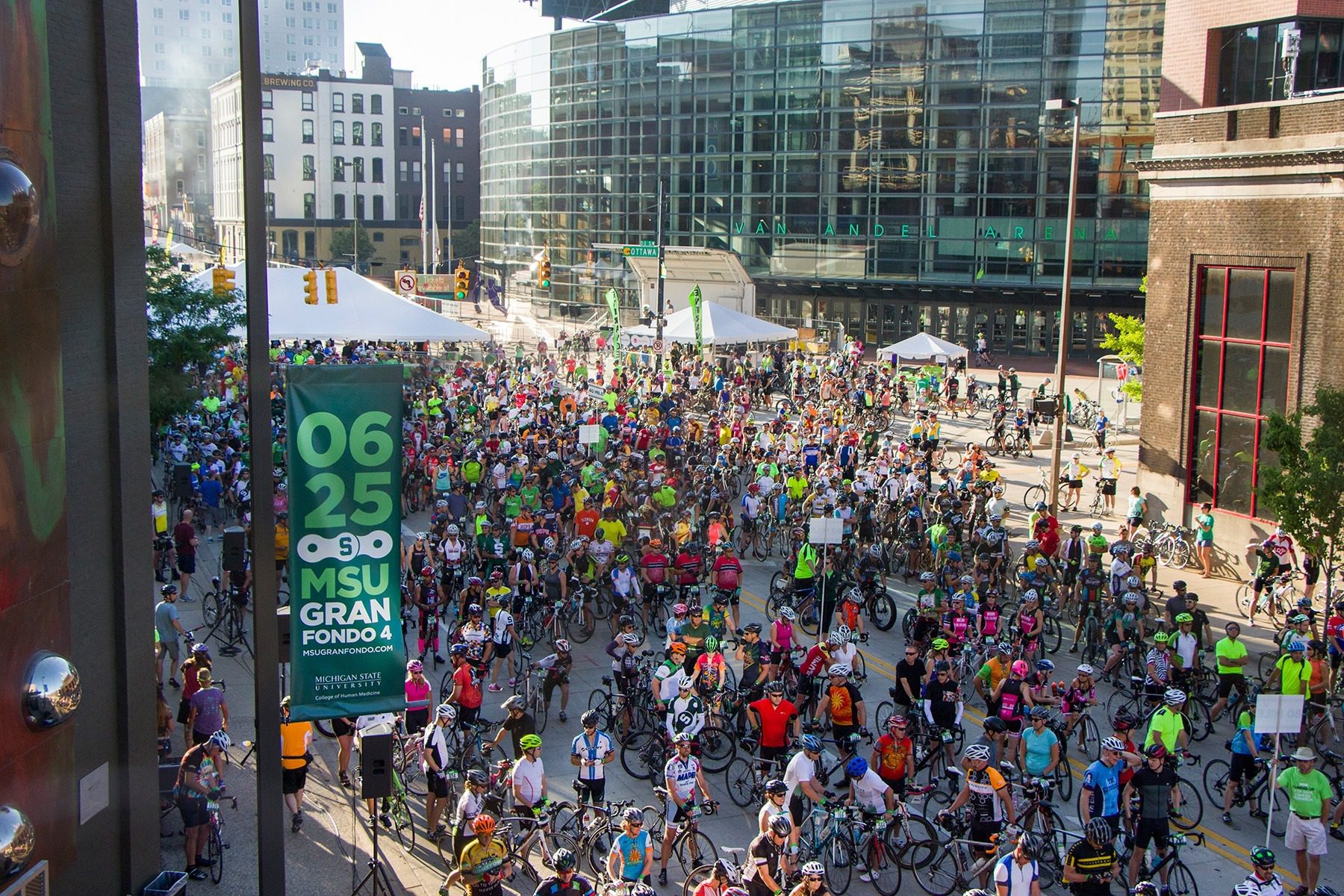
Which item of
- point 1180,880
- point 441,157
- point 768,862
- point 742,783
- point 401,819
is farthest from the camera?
point 441,157

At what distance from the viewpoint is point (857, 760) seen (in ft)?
40.5

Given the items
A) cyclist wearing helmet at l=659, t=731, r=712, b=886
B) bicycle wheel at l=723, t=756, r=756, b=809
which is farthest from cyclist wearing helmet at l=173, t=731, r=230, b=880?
bicycle wheel at l=723, t=756, r=756, b=809

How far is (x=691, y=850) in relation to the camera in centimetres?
1234

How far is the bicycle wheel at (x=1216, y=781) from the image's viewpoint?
1437 centimetres

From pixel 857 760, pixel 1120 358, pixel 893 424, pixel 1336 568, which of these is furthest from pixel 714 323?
pixel 857 760

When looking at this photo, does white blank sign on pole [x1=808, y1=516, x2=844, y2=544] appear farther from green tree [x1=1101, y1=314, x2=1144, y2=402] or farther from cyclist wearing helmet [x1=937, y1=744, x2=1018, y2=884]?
green tree [x1=1101, y1=314, x2=1144, y2=402]

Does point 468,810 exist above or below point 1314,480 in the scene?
below

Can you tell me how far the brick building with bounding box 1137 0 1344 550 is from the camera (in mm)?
23094

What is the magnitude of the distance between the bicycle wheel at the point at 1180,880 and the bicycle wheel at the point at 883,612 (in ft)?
28.5

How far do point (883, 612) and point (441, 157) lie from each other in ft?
311

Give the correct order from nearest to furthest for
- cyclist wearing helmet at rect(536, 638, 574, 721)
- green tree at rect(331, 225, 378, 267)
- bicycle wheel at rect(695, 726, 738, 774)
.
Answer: bicycle wheel at rect(695, 726, 738, 774)
cyclist wearing helmet at rect(536, 638, 574, 721)
green tree at rect(331, 225, 378, 267)

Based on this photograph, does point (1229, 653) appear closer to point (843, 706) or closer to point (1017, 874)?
point (843, 706)

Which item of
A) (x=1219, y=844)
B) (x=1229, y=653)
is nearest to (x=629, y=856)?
(x=1219, y=844)

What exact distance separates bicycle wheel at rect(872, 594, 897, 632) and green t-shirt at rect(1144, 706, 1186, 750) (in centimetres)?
714
